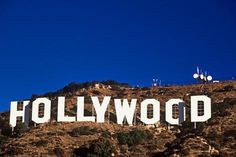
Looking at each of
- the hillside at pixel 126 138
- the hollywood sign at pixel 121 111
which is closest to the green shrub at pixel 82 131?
the hillside at pixel 126 138

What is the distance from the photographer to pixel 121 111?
7950 centimetres

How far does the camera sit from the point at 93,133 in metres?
Answer: 80.9

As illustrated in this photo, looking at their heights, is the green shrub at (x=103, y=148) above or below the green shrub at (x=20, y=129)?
below

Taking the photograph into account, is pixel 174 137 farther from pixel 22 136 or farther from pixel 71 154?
pixel 22 136

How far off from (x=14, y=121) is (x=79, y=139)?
9.34 meters

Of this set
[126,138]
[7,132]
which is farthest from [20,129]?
[126,138]

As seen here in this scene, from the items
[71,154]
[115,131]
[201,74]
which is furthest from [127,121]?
[201,74]

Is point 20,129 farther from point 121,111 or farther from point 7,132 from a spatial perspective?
point 121,111

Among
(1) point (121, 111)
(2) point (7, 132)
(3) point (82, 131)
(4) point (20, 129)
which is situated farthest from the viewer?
(2) point (7, 132)

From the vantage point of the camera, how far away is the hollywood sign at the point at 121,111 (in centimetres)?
7588

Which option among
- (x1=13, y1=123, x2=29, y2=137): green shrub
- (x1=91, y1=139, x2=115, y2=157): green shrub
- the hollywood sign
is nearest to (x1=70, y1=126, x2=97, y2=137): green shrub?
the hollywood sign

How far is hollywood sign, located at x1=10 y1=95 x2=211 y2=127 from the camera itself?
249 feet

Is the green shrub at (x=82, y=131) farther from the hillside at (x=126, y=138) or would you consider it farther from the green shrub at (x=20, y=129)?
the green shrub at (x=20, y=129)

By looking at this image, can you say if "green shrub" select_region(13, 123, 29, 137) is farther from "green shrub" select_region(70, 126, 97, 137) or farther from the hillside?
"green shrub" select_region(70, 126, 97, 137)
